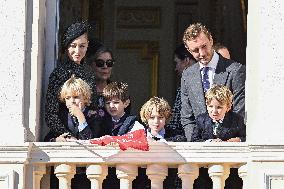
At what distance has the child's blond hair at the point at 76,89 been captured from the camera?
58.4ft

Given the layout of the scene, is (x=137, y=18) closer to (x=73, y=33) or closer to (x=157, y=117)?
(x=73, y=33)

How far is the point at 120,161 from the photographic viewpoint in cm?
1761

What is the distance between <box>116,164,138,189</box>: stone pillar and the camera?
694 inches

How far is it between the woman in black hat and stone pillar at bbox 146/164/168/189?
2.44 ft

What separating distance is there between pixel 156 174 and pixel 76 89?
0.97m

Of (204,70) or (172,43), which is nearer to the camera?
(204,70)

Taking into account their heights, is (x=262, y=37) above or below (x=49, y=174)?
above

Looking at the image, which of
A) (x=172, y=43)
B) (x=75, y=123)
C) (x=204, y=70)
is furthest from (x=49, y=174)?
(x=172, y=43)

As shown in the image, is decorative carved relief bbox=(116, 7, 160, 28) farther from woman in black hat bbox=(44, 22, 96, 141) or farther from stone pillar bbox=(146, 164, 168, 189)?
stone pillar bbox=(146, 164, 168, 189)

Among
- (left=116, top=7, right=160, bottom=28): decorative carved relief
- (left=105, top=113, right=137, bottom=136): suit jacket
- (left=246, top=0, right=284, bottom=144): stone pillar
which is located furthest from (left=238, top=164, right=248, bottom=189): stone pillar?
(left=116, top=7, right=160, bottom=28): decorative carved relief

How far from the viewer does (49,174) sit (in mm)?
17844

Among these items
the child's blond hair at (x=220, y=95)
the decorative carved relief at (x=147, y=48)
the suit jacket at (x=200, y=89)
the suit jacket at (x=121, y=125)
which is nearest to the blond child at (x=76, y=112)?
the suit jacket at (x=121, y=125)

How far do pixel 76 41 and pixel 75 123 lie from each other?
0.74 meters

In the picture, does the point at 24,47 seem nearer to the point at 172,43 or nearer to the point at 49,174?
the point at 49,174
